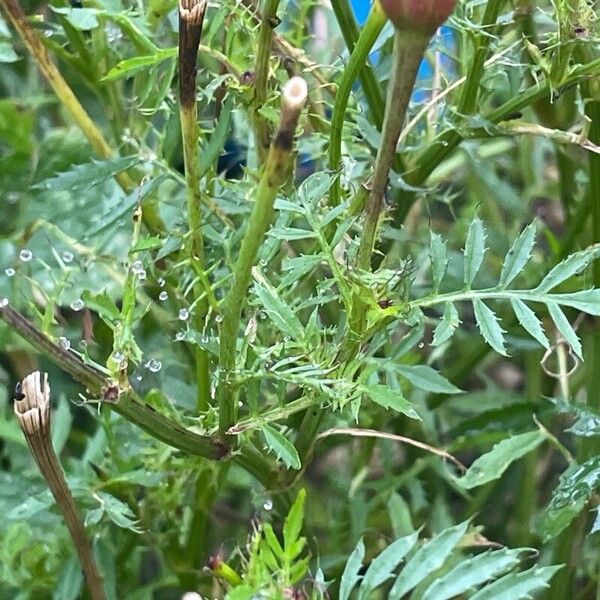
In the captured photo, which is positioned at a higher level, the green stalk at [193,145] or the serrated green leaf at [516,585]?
the green stalk at [193,145]

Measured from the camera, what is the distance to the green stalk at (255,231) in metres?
0.25

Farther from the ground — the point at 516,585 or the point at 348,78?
the point at 348,78

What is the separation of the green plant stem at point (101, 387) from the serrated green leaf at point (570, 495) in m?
0.16

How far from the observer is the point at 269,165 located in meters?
0.26

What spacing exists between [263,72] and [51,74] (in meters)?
0.16

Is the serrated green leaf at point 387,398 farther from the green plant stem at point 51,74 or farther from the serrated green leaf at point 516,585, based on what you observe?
the green plant stem at point 51,74

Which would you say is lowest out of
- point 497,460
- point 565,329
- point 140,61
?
point 497,460

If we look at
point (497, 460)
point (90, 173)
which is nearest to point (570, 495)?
point (497, 460)

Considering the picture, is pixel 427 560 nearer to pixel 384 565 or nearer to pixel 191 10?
pixel 384 565

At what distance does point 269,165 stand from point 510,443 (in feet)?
→ 0.87

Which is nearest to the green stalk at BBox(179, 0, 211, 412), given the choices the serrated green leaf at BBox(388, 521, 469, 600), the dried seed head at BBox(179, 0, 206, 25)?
the dried seed head at BBox(179, 0, 206, 25)

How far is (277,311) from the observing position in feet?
1.18

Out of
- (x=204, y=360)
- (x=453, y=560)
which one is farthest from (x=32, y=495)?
(x=453, y=560)

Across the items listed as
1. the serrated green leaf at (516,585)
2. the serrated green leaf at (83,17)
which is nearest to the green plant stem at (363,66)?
the serrated green leaf at (83,17)
